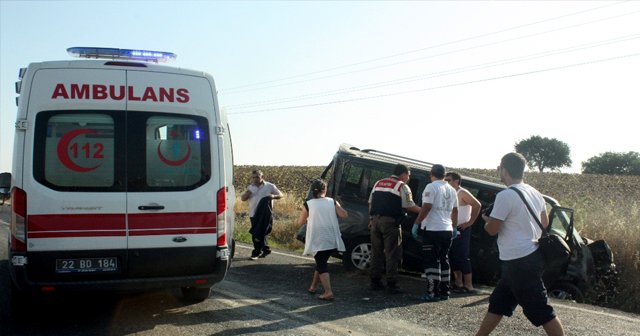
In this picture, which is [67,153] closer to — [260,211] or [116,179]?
[116,179]

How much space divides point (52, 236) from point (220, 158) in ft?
5.68

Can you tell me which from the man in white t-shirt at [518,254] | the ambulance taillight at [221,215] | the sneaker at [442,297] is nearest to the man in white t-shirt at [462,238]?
the sneaker at [442,297]

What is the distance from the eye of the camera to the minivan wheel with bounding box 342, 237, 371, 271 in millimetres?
9767

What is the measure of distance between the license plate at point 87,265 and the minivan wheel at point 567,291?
6330mm

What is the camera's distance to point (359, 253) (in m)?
9.83

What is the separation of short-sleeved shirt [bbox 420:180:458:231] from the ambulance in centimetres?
276

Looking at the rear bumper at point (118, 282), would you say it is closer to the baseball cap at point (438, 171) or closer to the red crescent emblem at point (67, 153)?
the red crescent emblem at point (67, 153)

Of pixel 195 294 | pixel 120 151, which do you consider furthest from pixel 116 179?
pixel 195 294

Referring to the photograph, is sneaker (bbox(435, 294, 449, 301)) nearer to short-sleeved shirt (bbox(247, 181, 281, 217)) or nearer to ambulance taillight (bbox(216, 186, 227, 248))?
ambulance taillight (bbox(216, 186, 227, 248))

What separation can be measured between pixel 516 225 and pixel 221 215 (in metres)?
2.88

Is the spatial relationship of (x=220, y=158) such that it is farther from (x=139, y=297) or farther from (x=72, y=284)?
(x=139, y=297)

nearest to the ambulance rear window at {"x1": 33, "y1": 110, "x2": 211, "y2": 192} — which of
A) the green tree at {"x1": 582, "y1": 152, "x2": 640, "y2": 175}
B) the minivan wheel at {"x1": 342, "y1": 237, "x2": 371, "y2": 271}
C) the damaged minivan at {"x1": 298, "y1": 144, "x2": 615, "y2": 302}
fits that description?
the damaged minivan at {"x1": 298, "y1": 144, "x2": 615, "y2": 302}

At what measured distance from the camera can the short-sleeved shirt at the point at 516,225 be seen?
497cm

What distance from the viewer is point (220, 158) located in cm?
612
